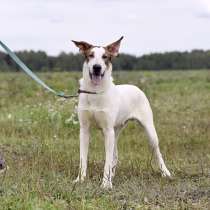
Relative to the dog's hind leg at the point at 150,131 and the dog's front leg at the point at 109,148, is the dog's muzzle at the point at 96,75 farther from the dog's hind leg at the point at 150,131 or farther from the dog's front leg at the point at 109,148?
the dog's hind leg at the point at 150,131

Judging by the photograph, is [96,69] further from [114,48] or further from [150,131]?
[150,131]

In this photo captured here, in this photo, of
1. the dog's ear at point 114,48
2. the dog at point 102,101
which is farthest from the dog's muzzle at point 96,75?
the dog's ear at point 114,48

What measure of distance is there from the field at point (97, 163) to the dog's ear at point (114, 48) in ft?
4.79

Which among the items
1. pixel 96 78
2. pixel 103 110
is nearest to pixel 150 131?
pixel 103 110

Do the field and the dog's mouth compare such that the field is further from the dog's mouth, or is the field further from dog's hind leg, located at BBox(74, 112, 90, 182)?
the dog's mouth

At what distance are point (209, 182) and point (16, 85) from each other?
16.0 metres

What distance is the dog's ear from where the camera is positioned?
738cm

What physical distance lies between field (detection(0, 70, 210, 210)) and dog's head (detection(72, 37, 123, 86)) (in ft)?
3.90

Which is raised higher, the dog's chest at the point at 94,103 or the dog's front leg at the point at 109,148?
the dog's chest at the point at 94,103

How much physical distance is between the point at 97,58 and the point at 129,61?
34.8 meters

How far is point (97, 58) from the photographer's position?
7.20 m

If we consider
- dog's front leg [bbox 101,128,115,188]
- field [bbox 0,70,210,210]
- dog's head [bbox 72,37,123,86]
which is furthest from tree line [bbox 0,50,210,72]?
dog's head [bbox 72,37,123,86]

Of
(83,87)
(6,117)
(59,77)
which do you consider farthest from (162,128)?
(59,77)

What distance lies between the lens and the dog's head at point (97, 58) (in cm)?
721
